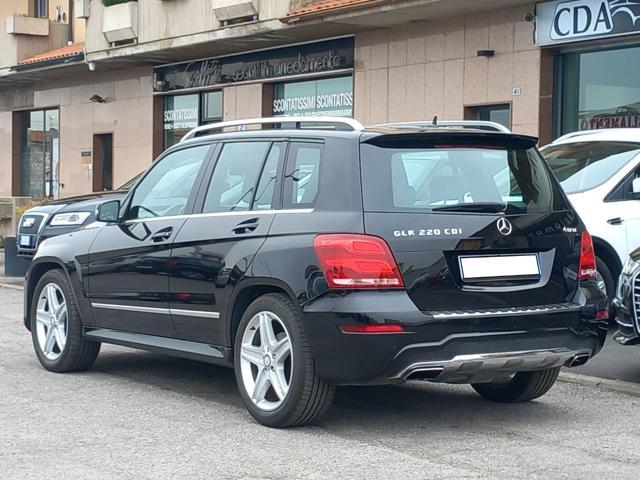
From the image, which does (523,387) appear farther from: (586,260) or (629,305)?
(629,305)

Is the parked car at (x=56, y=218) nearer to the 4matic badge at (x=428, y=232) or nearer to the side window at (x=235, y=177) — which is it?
the side window at (x=235, y=177)

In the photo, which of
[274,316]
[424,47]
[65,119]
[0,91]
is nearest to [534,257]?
[274,316]

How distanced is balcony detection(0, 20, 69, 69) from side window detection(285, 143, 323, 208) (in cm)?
2415

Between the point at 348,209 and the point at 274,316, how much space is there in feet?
2.50

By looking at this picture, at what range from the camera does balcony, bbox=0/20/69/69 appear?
29500 mm

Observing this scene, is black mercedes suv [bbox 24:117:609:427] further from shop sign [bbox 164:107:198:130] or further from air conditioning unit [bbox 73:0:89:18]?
air conditioning unit [bbox 73:0:89:18]

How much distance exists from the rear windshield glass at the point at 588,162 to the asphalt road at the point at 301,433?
3.10 metres

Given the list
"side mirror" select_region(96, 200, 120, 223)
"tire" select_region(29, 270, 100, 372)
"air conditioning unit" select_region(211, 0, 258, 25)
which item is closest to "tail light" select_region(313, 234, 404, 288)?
"side mirror" select_region(96, 200, 120, 223)

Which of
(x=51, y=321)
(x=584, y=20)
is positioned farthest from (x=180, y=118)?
(x=51, y=321)

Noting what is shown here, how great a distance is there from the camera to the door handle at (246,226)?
268 inches

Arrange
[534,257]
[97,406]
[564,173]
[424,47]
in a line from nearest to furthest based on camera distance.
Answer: [534,257] < [97,406] < [564,173] < [424,47]

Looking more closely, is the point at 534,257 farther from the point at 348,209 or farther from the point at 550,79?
the point at 550,79

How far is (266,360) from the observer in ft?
21.7

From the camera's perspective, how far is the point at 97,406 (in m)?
7.32
